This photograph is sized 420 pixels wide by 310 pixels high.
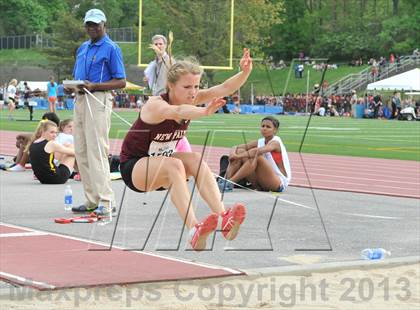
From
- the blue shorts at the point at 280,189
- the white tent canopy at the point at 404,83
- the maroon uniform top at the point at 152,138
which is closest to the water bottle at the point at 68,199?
the blue shorts at the point at 280,189

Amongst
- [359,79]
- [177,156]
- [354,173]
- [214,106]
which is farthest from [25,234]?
[359,79]

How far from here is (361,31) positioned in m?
82.9

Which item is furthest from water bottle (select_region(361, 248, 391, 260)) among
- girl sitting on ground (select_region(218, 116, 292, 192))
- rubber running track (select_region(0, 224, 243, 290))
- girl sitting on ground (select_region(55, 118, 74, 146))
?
girl sitting on ground (select_region(55, 118, 74, 146))

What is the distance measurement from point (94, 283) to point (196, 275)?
2.65 ft

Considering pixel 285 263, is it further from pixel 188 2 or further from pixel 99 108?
pixel 188 2

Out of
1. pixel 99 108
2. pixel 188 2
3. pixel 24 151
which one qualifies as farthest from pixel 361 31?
pixel 99 108

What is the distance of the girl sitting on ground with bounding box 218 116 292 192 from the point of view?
13750mm

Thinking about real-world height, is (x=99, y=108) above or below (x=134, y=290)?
above

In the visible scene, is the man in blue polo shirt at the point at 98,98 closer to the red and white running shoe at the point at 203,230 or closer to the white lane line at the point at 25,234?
the white lane line at the point at 25,234

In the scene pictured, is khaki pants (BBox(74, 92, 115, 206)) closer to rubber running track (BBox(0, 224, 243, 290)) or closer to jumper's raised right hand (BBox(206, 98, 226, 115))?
rubber running track (BBox(0, 224, 243, 290))

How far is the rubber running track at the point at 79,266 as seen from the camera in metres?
7.46

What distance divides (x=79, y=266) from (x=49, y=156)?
6.58m

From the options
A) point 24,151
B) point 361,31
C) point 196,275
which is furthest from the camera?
point 361,31

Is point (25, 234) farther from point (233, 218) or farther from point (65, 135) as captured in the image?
point (65, 135)
